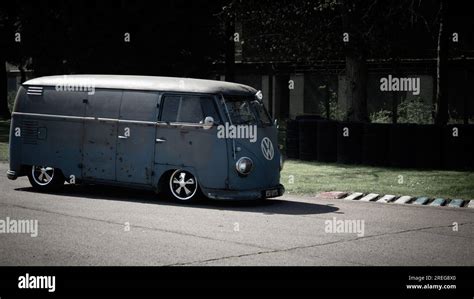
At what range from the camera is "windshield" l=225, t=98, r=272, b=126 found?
1409cm

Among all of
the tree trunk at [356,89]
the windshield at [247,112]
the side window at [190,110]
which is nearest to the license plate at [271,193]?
the windshield at [247,112]

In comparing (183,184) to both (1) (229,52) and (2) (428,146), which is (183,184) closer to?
(2) (428,146)

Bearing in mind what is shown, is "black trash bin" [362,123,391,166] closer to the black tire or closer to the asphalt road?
the asphalt road

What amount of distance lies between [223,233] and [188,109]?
387 centimetres

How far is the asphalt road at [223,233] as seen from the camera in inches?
356

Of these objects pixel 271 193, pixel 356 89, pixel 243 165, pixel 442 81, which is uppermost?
pixel 442 81

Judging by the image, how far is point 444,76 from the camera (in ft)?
86.5

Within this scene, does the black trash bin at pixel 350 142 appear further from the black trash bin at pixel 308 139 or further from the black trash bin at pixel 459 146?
the black trash bin at pixel 459 146

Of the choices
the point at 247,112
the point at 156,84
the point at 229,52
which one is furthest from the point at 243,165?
the point at 229,52

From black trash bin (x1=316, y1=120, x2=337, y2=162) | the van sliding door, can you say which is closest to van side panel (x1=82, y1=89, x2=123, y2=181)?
the van sliding door

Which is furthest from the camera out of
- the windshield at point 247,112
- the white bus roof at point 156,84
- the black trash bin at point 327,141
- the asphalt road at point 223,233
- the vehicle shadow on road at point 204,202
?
the black trash bin at point 327,141

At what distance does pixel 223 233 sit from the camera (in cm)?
1088

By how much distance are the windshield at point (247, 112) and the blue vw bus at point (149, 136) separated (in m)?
0.02
